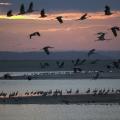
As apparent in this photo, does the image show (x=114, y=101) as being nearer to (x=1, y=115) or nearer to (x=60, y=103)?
(x=60, y=103)

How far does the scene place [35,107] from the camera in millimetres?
69938

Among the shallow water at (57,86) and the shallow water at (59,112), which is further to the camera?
the shallow water at (57,86)

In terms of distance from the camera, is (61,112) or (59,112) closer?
(61,112)

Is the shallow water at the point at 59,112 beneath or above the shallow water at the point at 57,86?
beneath

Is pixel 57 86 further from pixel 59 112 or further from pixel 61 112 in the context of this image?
pixel 61 112

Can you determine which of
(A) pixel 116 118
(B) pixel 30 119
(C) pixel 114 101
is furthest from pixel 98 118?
(C) pixel 114 101

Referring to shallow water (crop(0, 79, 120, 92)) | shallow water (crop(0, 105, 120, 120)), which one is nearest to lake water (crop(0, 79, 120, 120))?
shallow water (crop(0, 105, 120, 120))

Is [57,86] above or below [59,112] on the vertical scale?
above

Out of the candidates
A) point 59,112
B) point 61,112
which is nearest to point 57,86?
point 59,112

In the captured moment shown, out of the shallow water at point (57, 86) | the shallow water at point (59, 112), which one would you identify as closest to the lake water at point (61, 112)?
the shallow water at point (59, 112)

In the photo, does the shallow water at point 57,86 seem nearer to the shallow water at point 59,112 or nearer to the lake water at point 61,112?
the lake water at point 61,112

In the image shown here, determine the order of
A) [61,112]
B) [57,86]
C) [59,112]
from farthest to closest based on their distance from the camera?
[57,86] < [59,112] < [61,112]

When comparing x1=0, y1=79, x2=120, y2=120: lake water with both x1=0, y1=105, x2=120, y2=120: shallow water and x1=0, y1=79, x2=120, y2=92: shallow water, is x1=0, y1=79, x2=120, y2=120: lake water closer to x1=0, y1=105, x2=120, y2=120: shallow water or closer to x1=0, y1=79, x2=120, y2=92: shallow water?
x1=0, y1=105, x2=120, y2=120: shallow water

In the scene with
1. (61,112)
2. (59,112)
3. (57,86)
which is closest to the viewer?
(61,112)
